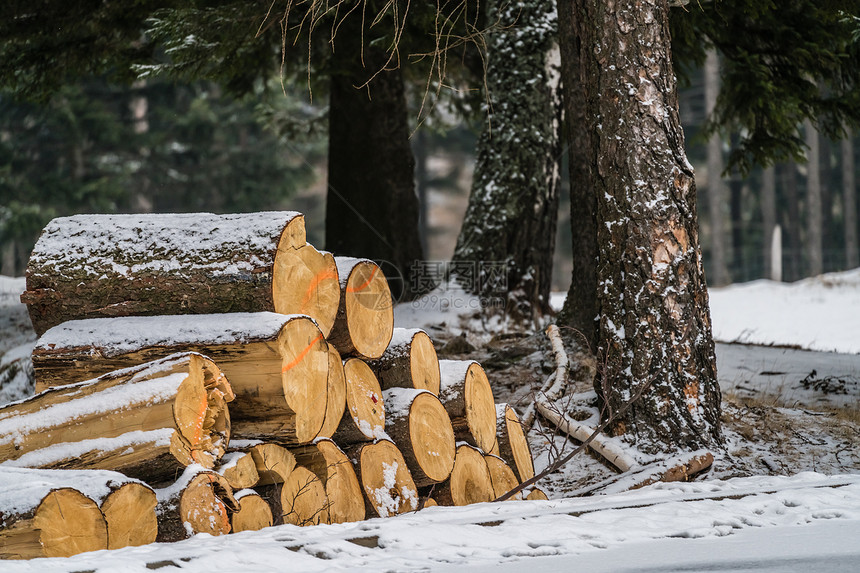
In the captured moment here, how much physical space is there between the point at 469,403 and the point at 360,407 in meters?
0.74

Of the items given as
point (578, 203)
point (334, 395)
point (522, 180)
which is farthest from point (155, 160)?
point (334, 395)

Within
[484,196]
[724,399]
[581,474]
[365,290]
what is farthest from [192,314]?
[484,196]

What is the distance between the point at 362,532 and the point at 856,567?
1.70 meters

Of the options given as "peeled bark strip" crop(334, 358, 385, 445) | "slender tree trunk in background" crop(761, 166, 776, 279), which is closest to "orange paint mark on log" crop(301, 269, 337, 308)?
"peeled bark strip" crop(334, 358, 385, 445)

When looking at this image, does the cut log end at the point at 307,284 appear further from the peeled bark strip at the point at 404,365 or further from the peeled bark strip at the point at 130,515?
the peeled bark strip at the point at 130,515

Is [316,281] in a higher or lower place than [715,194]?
lower

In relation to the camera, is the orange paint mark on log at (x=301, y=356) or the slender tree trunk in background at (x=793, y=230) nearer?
the orange paint mark on log at (x=301, y=356)

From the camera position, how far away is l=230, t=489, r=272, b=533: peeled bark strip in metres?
3.19

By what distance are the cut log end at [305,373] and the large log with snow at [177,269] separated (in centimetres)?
17

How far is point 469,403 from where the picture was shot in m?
4.46

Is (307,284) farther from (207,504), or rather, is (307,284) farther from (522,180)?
(522,180)

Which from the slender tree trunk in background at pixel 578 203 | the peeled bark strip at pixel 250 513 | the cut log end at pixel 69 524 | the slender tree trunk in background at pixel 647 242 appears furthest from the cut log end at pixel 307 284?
the slender tree trunk in background at pixel 578 203

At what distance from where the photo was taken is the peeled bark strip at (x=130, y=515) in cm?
277

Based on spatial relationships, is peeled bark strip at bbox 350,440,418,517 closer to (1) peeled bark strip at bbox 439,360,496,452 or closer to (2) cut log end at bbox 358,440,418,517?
(2) cut log end at bbox 358,440,418,517
